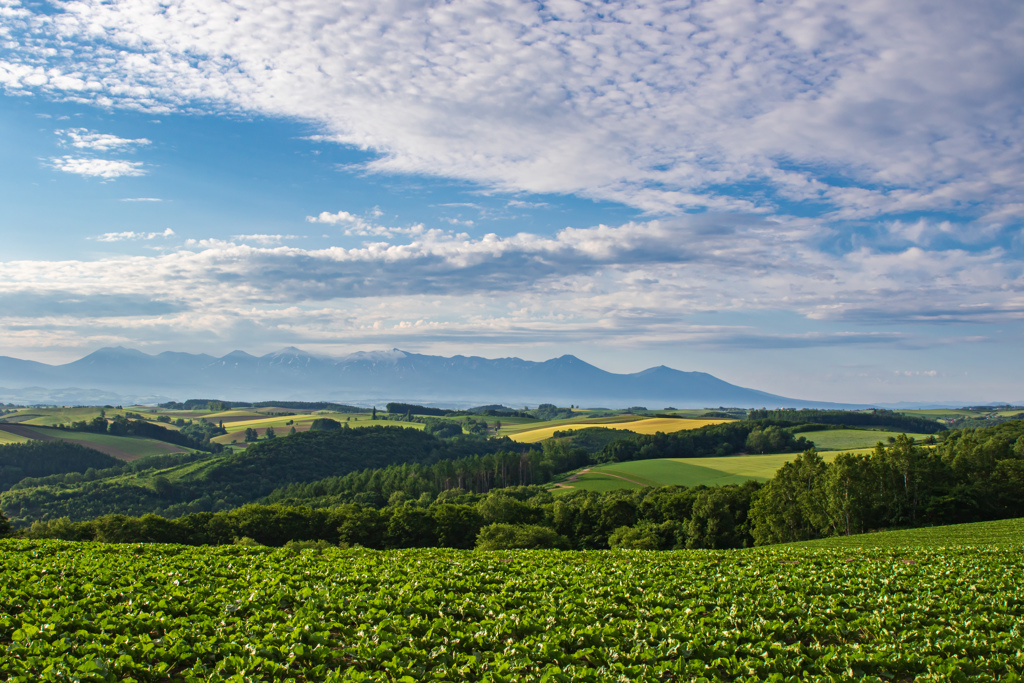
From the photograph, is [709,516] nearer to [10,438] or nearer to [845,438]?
[845,438]

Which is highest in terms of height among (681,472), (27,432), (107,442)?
(681,472)

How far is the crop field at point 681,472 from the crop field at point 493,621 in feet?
290

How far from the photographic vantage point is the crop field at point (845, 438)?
13250 centimetres

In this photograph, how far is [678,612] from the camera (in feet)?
49.5

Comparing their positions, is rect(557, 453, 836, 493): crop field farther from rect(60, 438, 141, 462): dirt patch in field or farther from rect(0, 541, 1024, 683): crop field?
rect(60, 438, 141, 462): dirt patch in field

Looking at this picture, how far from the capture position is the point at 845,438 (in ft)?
480

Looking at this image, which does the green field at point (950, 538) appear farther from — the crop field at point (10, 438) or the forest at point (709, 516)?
the crop field at point (10, 438)

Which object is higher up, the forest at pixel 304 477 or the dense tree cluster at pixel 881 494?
the dense tree cluster at pixel 881 494

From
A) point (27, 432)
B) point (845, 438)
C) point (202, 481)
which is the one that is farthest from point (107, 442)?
point (845, 438)

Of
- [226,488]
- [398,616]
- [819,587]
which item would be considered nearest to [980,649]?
[819,587]

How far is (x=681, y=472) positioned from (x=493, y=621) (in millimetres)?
113536

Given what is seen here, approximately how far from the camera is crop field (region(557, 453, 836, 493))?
107750 millimetres

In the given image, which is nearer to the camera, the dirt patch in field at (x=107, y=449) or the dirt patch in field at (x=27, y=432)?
the dirt patch in field at (x=27, y=432)

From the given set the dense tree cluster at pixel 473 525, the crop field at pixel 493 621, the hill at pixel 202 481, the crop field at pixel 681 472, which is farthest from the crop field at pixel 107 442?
the crop field at pixel 493 621
